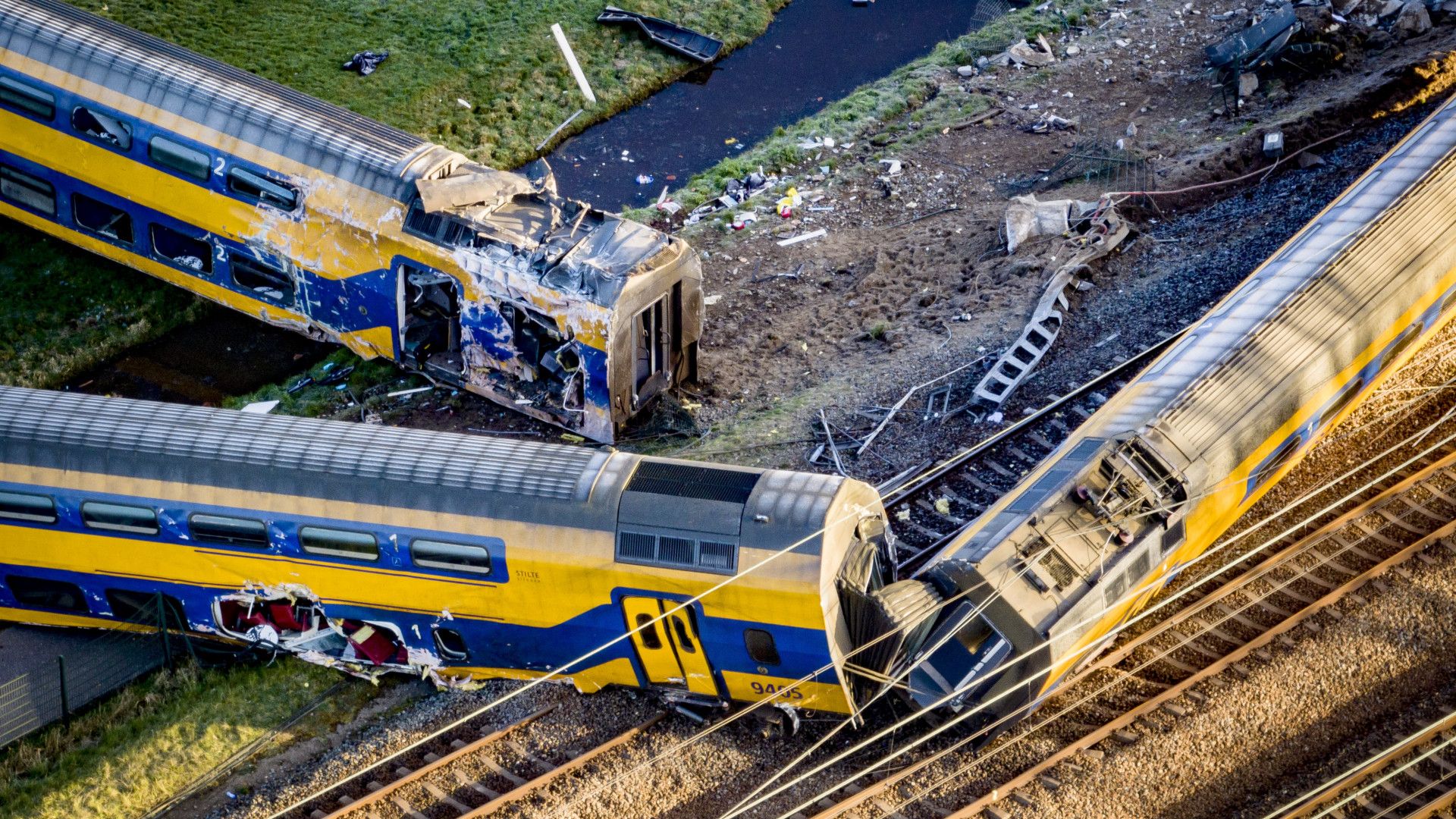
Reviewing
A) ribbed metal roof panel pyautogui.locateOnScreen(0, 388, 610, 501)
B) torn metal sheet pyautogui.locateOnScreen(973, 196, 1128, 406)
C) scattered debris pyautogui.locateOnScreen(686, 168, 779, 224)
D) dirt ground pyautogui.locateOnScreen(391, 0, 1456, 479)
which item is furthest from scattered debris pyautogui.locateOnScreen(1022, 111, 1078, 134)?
ribbed metal roof panel pyautogui.locateOnScreen(0, 388, 610, 501)

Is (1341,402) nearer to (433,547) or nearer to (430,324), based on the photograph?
(433,547)

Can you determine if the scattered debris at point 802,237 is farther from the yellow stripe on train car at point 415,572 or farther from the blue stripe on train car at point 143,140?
the yellow stripe on train car at point 415,572

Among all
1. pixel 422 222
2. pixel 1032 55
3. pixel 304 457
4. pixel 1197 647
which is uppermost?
pixel 1032 55

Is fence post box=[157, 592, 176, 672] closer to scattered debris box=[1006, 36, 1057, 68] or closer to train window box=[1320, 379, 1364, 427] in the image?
train window box=[1320, 379, 1364, 427]

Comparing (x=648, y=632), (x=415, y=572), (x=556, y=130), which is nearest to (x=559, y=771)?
(x=648, y=632)

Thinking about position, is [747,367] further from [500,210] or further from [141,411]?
[141,411]

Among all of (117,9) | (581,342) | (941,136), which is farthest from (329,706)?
(117,9)
